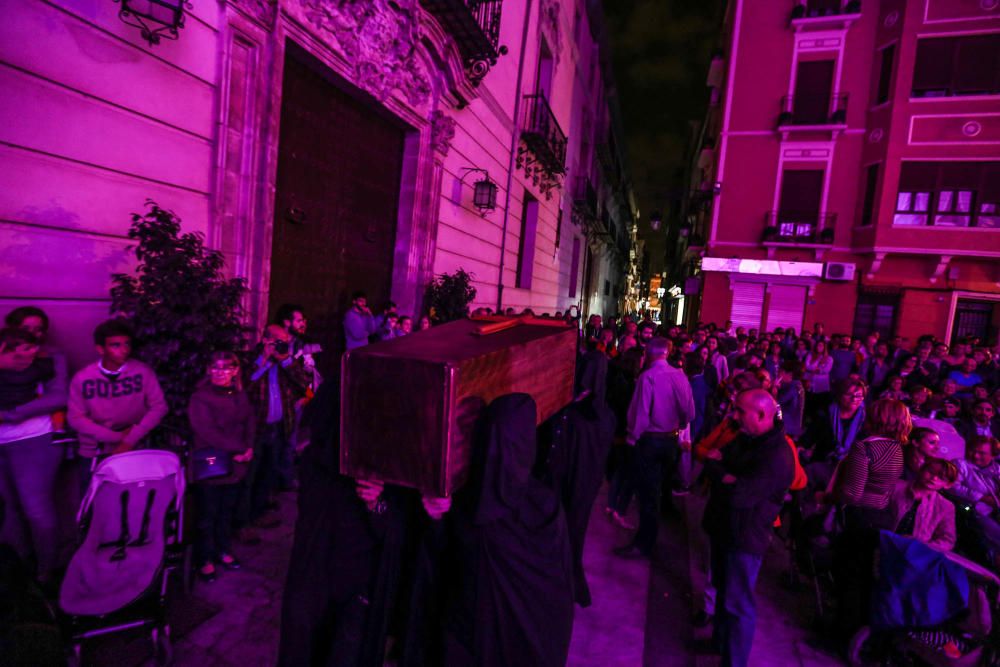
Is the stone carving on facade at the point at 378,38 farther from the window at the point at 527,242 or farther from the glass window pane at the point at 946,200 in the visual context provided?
the glass window pane at the point at 946,200

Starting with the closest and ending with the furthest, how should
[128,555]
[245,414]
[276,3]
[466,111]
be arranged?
[128,555] → [245,414] → [276,3] → [466,111]

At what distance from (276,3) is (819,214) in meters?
18.7

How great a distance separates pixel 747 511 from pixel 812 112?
20.1m

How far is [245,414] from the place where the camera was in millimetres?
3779

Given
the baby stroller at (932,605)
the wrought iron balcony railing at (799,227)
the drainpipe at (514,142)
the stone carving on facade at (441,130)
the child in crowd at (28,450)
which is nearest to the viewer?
the baby stroller at (932,605)

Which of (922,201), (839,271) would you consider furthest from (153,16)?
(922,201)

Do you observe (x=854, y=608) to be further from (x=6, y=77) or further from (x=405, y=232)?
(x=405, y=232)

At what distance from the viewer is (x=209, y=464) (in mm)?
3604

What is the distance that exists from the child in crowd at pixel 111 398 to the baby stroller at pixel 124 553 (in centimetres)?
54

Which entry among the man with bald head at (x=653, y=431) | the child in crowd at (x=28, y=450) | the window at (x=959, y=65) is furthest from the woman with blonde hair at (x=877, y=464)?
the window at (x=959, y=65)

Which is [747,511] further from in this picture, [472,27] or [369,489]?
[472,27]

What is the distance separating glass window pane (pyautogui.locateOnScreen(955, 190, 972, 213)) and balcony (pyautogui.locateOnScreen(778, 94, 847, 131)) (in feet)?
13.5

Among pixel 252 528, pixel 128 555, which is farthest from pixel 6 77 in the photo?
pixel 252 528

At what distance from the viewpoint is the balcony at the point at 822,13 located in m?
17.1
